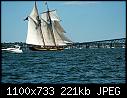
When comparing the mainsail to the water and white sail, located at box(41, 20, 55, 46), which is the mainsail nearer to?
white sail, located at box(41, 20, 55, 46)

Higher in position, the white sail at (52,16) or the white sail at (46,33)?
the white sail at (52,16)

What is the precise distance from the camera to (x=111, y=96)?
15242mm

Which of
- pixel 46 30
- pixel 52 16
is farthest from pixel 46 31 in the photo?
pixel 52 16

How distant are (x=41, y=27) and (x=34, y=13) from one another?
376cm

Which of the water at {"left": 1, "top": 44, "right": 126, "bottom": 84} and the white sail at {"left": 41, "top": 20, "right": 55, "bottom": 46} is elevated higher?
the water at {"left": 1, "top": 44, "right": 126, "bottom": 84}

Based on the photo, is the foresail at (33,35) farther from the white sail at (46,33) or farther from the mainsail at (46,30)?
Answer: the white sail at (46,33)

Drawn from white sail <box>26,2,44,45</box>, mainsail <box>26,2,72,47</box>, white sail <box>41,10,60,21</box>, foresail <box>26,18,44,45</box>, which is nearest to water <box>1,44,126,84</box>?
foresail <box>26,18,44,45</box>

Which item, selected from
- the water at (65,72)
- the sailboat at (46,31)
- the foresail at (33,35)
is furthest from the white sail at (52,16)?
the water at (65,72)

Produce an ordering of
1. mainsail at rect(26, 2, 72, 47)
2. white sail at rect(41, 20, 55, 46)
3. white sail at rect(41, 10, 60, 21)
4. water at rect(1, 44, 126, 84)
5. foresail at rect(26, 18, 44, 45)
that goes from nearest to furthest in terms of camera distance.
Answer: water at rect(1, 44, 126, 84)
foresail at rect(26, 18, 44, 45)
mainsail at rect(26, 2, 72, 47)
white sail at rect(41, 20, 55, 46)
white sail at rect(41, 10, 60, 21)

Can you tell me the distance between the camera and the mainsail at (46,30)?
284 ft

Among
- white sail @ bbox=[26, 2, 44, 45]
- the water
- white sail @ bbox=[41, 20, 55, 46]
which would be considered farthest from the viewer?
white sail @ bbox=[41, 20, 55, 46]

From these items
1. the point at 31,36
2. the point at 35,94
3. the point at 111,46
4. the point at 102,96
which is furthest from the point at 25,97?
the point at 111,46

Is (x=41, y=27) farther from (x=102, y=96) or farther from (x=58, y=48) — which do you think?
(x=102, y=96)

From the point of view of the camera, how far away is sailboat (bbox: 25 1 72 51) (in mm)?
86750
